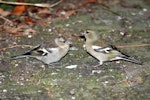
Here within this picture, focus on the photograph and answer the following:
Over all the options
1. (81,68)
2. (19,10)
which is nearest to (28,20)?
(19,10)

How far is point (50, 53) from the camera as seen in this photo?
5.62 meters

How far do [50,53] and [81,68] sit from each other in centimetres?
50

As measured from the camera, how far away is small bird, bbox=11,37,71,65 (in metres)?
5.62

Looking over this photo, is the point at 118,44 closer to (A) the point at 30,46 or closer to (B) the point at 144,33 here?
(B) the point at 144,33

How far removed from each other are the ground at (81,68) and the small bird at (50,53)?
0.12 metres

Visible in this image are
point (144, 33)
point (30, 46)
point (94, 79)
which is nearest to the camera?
point (94, 79)

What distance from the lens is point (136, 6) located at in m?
7.75

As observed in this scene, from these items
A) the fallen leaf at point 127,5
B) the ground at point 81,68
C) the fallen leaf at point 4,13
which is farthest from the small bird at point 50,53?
the fallen leaf at point 127,5

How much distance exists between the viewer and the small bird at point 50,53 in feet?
18.4

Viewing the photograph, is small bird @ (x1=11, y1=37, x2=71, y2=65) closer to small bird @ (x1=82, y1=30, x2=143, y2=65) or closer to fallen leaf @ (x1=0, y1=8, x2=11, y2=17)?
small bird @ (x1=82, y1=30, x2=143, y2=65)

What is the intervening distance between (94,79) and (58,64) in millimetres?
684

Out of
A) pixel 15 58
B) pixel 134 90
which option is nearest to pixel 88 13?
pixel 15 58

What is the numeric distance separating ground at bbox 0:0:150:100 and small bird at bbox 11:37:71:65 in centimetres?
12

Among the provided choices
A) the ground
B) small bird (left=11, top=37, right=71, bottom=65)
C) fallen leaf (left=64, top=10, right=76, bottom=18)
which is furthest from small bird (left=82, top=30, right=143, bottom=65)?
fallen leaf (left=64, top=10, right=76, bottom=18)
